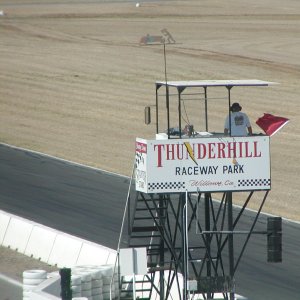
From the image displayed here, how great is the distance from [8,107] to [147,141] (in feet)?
97.0

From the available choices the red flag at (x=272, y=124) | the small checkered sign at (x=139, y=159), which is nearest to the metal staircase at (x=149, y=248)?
the small checkered sign at (x=139, y=159)

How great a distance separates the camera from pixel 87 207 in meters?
30.1

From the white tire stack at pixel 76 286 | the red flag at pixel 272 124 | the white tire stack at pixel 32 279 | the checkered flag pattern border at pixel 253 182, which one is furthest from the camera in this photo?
the white tire stack at pixel 32 279

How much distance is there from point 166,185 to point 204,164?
2.26 feet

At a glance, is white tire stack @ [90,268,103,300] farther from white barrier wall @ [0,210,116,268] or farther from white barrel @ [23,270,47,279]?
white barrier wall @ [0,210,116,268]

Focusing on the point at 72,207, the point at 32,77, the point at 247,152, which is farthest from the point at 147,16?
the point at 247,152

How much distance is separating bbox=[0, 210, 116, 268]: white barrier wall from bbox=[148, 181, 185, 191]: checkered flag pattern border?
14.5 ft

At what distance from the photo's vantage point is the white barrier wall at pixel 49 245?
76.3 ft

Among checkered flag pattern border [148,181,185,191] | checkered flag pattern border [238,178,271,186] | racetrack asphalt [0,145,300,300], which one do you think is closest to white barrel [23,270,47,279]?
checkered flag pattern border [148,181,185,191]

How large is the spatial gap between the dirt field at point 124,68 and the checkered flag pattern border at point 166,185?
Result: 423 inches

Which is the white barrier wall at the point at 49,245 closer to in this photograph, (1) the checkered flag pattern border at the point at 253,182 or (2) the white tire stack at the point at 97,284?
(2) the white tire stack at the point at 97,284

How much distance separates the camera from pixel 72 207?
30156 millimetres

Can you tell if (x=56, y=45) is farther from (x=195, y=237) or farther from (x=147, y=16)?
(x=195, y=237)

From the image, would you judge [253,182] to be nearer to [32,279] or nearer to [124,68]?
[32,279]
